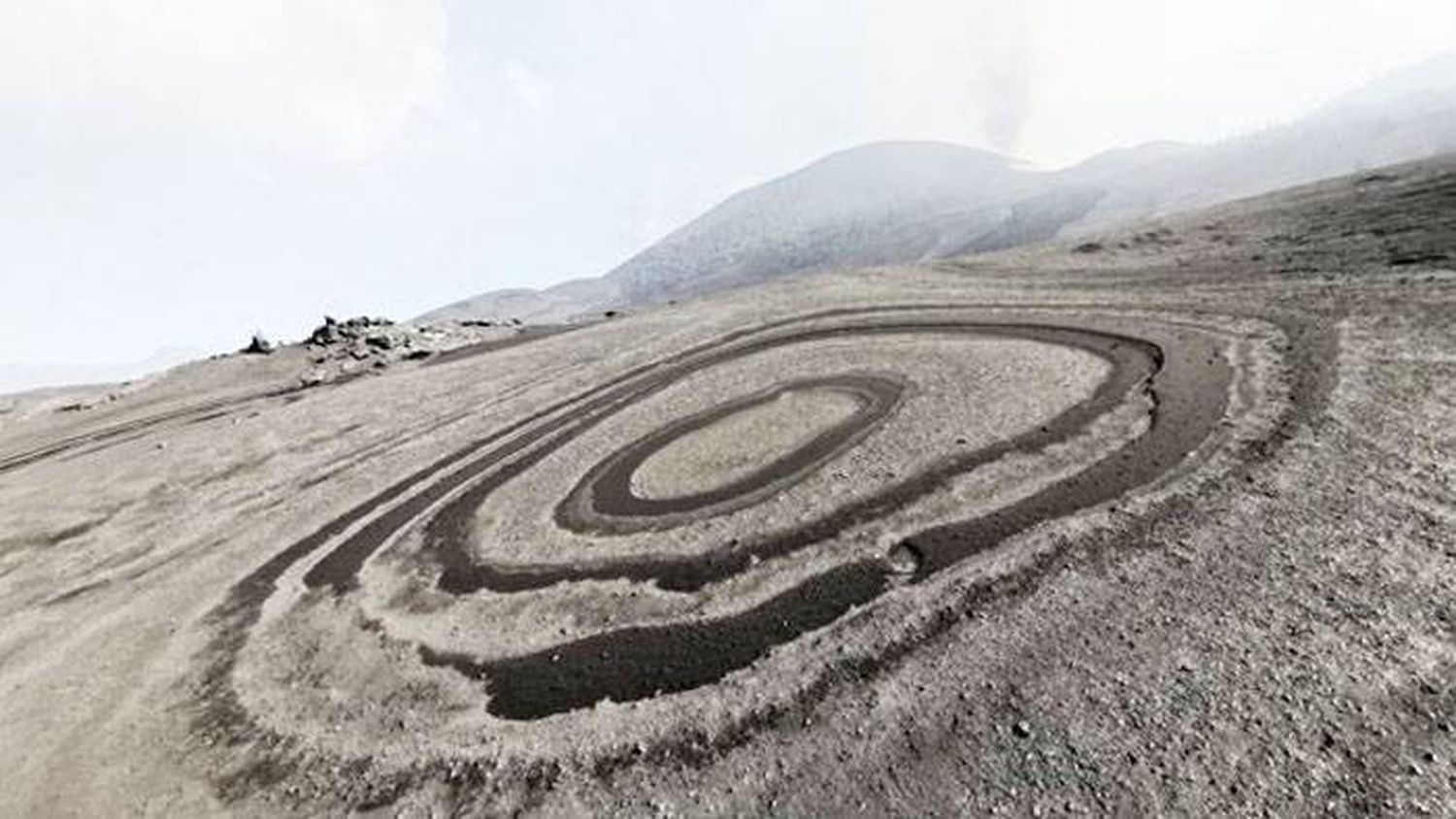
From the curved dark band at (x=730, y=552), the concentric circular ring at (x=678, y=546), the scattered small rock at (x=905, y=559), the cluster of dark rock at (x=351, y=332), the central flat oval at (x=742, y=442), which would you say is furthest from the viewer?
the cluster of dark rock at (x=351, y=332)

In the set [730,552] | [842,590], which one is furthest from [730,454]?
[842,590]

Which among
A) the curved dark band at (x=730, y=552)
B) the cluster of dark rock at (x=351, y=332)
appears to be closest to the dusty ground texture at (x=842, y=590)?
the curved dark band at (x=730, y=552)

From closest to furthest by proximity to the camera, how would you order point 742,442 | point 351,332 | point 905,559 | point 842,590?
point 842,590
point 905,559
point 742,442
point 351,332

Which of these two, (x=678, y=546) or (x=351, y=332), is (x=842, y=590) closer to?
(x=678, y=546)

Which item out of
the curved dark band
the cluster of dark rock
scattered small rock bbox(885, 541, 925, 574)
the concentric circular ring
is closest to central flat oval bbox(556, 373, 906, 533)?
the concentric circular ring

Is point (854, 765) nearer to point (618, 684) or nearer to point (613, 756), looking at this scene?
point (613, 756)

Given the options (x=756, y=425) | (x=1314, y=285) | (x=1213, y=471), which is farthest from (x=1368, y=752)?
(x=1314, y=285)

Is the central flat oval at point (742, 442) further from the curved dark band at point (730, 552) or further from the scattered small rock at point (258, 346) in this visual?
the scattered small rock at point (258, 346)
